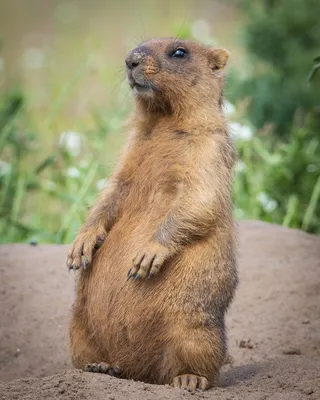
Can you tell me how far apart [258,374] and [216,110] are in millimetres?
1352

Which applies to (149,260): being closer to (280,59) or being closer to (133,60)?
(133,60)

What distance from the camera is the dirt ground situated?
4.86 meters

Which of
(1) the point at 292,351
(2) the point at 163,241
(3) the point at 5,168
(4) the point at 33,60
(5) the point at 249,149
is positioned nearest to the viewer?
(2) the point at 163,241

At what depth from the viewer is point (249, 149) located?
811 centimetres

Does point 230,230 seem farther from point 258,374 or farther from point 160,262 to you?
point 258,374

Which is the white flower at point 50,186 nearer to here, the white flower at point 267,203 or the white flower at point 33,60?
the white flower at point 267,203

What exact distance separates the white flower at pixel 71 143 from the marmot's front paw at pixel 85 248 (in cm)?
348

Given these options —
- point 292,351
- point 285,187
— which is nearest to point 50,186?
point 285,187

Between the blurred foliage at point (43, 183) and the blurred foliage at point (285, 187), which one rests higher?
the blurred foliage at point (285, 187)

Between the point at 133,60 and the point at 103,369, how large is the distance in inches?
60.8

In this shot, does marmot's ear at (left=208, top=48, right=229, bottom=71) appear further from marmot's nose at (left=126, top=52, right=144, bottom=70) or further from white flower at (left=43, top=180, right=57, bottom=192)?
white flower at (left=43, top=180, right=57, bottom=192)

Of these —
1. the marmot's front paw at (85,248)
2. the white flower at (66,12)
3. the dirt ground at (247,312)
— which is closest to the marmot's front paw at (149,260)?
the marmot's front paw at (85,248)

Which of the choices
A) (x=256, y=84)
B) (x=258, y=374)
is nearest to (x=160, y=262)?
(x=258, y=374)

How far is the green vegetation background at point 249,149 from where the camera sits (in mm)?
7629
